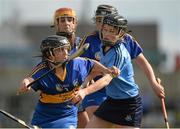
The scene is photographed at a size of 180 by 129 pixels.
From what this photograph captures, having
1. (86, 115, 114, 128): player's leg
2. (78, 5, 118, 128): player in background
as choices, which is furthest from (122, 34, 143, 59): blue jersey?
(86, 115, 114, 128): player's leg

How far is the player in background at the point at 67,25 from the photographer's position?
12.2 meters

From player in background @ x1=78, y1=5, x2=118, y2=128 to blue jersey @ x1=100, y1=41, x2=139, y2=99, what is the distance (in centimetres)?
90

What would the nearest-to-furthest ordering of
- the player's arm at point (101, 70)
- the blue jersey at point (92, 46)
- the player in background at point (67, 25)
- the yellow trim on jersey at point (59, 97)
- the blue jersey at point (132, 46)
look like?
the player's arm at point (101, 70)
the yellow trim on jersey at point (59, 97)
the blue jersey at point (132, 46)
the player in background at point (67, 25)
the blue jersey at point (92, 46)

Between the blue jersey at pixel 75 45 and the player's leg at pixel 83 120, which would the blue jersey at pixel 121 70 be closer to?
the blue jersey at pixel 75 45

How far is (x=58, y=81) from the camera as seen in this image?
11.2m

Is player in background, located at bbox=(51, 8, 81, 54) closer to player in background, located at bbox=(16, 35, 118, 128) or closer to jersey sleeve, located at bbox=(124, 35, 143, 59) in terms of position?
jersey sleeve, located at bbox=(124, 35, 143, 59)

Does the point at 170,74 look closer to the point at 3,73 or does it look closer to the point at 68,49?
the point at 3,73

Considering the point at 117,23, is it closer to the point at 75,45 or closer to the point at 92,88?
the point at 92,88

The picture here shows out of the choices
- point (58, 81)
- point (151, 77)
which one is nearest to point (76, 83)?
point (58, 81)

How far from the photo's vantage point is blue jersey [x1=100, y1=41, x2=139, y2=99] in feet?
36.6

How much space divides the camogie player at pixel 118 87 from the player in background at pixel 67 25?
799mm

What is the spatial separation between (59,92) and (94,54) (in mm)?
1381

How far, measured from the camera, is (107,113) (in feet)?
37.9

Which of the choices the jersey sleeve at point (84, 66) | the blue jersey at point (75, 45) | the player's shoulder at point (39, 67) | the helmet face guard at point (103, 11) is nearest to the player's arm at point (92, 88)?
the jersey sleeve at point (84, 66)
